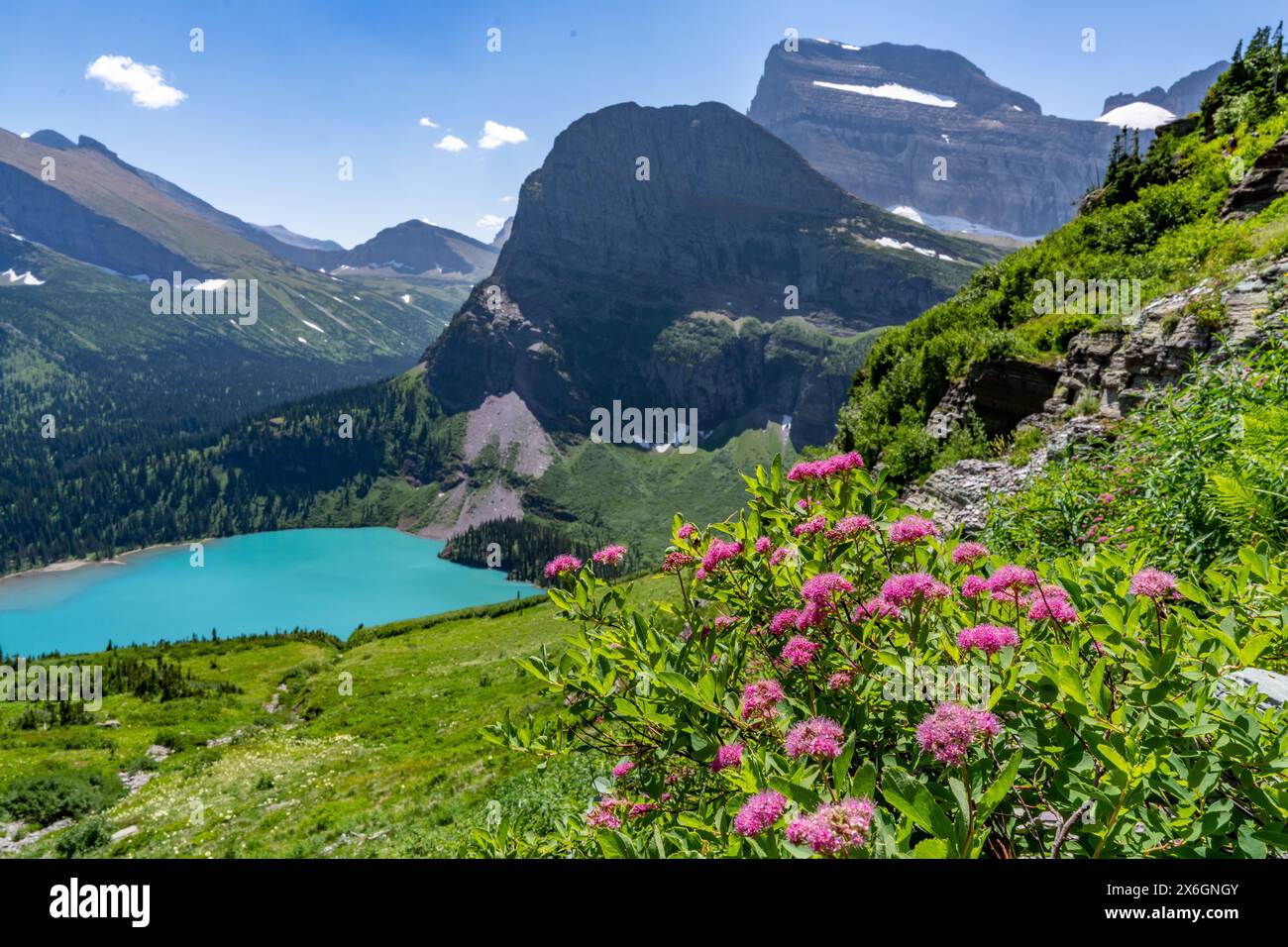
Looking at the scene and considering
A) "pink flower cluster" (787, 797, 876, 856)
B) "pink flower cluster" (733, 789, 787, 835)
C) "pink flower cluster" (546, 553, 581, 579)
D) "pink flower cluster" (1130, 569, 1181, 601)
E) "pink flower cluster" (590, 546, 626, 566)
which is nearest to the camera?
"pink flower cluster" (787, 797, 876, 856)

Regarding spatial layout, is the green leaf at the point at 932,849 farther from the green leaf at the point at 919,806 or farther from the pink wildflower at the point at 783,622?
the pink wildflower at the point at 783,622

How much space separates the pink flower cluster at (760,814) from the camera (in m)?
2.28

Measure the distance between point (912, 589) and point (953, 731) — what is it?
40.9 inches

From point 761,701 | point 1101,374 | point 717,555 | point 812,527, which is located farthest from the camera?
point 1101,374

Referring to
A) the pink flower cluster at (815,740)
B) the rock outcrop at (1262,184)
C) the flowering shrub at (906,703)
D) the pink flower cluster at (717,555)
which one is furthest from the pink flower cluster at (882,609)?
the rock outcrop at (1262,184)

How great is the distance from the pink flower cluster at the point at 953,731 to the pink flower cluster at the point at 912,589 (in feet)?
2.92

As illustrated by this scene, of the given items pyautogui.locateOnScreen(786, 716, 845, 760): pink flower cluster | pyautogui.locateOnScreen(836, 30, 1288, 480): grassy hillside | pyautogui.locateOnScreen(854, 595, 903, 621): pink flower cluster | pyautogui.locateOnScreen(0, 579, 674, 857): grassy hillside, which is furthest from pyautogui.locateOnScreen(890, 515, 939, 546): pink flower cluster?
pyautogui.locateOnScreen(836, 30, 1288, 480): grassy hillside

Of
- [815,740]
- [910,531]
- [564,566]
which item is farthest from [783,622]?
[564,566]

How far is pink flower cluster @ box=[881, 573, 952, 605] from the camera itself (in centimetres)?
308

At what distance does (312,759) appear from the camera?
2995 centimetres

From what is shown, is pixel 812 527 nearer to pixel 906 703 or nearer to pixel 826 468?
pixel 826 468

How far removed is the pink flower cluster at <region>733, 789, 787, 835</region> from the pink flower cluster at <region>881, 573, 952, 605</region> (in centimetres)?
129

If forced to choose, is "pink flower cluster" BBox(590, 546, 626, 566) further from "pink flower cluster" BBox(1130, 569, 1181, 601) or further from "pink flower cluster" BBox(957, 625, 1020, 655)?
"pink flower cluster" BBox(1130, 569, 1181, 601)

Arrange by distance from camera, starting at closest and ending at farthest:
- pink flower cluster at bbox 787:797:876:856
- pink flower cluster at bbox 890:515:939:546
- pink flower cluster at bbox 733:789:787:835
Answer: pink flower cluster at bbox 787:797:876:856 < pink flower cluster at bbox 733:789:787:835 < pink flower cluster at bbox 890:515:939:546
